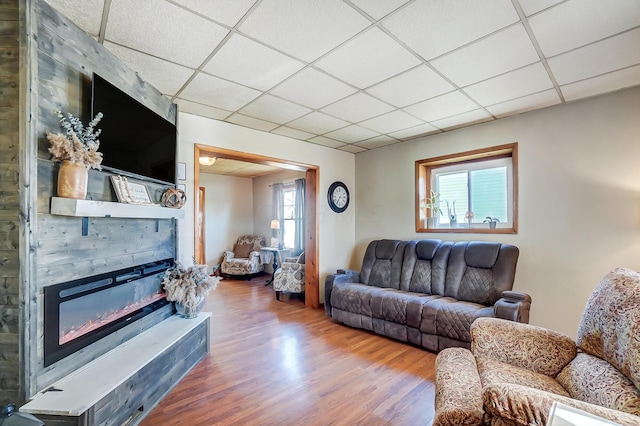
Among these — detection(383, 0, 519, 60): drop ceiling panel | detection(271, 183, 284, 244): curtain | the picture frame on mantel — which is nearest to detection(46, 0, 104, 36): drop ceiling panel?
the picture frame on mantel

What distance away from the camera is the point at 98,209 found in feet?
5.89

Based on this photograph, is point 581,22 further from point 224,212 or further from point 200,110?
point 224,212

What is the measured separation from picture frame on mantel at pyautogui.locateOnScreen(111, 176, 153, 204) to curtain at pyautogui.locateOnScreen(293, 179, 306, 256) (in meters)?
4.13

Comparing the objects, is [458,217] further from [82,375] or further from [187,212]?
[82,375]

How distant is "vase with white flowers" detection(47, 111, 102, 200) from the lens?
5.39ft

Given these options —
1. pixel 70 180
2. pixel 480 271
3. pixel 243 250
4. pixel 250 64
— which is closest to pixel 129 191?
pixel 70 180

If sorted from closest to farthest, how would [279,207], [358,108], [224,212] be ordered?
[358,108]
[279,207]
[224,212]

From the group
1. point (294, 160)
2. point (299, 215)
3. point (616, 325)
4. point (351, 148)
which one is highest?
point (351, 148)

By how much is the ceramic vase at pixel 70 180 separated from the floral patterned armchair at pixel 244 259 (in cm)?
515

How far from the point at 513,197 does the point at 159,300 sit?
12.7ft

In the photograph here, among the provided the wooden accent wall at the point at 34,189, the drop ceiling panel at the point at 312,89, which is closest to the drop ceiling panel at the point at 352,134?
the drop ceiling panel at the point at 312,89

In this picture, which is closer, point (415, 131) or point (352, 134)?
point (415, 131)

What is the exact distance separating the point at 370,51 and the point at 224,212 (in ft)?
19.8

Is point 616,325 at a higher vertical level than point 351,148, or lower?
lower
